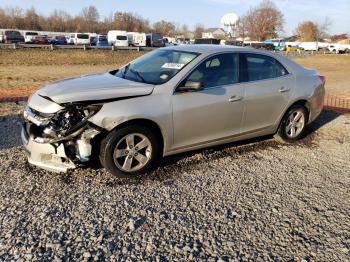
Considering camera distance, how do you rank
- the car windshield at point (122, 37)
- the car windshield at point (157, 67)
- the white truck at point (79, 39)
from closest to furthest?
1. the car windshield at point (157, 67)
2. the white truck at point (79, 39)
3. the car windshield at point (122, 37)

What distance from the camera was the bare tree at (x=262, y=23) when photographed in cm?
9381

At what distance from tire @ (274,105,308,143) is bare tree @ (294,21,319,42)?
99538 mm

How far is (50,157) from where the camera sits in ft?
13.6

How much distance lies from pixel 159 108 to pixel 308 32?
355 feet

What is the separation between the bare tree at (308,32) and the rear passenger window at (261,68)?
9994cm

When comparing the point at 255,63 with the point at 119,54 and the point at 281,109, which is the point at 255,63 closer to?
the point at 281,109

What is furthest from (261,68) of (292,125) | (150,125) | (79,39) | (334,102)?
(79,39)

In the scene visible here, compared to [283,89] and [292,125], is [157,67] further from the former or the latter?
[292,125]

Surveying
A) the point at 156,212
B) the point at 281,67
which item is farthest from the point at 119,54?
the point at 156,212

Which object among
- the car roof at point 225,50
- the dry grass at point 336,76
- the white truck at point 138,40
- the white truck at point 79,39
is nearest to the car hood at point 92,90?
the car roof at point 225,50

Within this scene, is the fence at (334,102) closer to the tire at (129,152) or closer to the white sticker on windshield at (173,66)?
the white sticker on windshield at (173,66)

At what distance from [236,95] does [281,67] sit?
1.21 metres

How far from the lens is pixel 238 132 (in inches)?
206

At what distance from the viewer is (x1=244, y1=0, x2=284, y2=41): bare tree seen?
93812 mm
